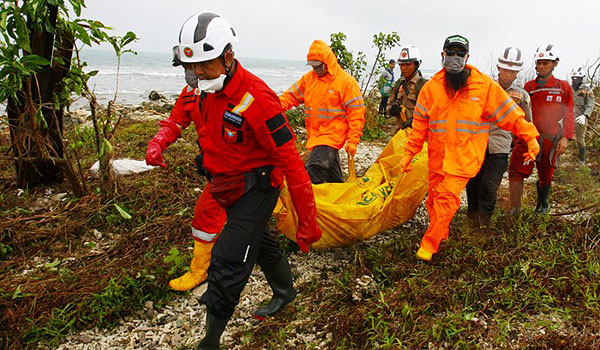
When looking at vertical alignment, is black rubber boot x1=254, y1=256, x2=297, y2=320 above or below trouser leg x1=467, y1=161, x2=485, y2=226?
below

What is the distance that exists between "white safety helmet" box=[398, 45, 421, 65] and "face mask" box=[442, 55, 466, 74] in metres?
1.64

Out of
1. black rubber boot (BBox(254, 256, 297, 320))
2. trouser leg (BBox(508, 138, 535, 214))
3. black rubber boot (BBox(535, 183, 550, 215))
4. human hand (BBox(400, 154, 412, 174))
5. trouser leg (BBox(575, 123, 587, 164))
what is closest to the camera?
black rubber boot (BBox(254, 256, 297, 320))

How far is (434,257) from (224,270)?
1723 mm

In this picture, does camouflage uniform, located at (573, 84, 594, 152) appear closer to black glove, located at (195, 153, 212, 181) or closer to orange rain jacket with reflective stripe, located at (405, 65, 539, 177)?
orange rain jacket with reflective stripe, located at (405, 65, 539, 177)

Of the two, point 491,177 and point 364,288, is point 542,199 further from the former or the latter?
point 364,288

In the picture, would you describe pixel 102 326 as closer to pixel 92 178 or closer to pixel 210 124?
pixel 210 124

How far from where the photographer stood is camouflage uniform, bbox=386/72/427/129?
4.68 metres

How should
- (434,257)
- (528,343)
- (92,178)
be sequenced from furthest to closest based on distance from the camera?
(92,178)
(434,257)
(528,343)

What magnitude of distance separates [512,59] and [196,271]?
9.56ft

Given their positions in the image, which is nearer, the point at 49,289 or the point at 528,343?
the point at 528,343

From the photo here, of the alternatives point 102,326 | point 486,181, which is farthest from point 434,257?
point 102,326

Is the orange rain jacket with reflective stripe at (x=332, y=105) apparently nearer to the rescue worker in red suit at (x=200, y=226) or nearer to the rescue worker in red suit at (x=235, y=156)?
the rescue worker in red suit at (x=200, y=226)

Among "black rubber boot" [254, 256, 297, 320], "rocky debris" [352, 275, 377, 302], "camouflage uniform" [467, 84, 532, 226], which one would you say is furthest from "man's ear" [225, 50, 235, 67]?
"camouflage uniform" [467, 84, 532, 226]

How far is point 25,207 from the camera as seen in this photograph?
3.90 meters
